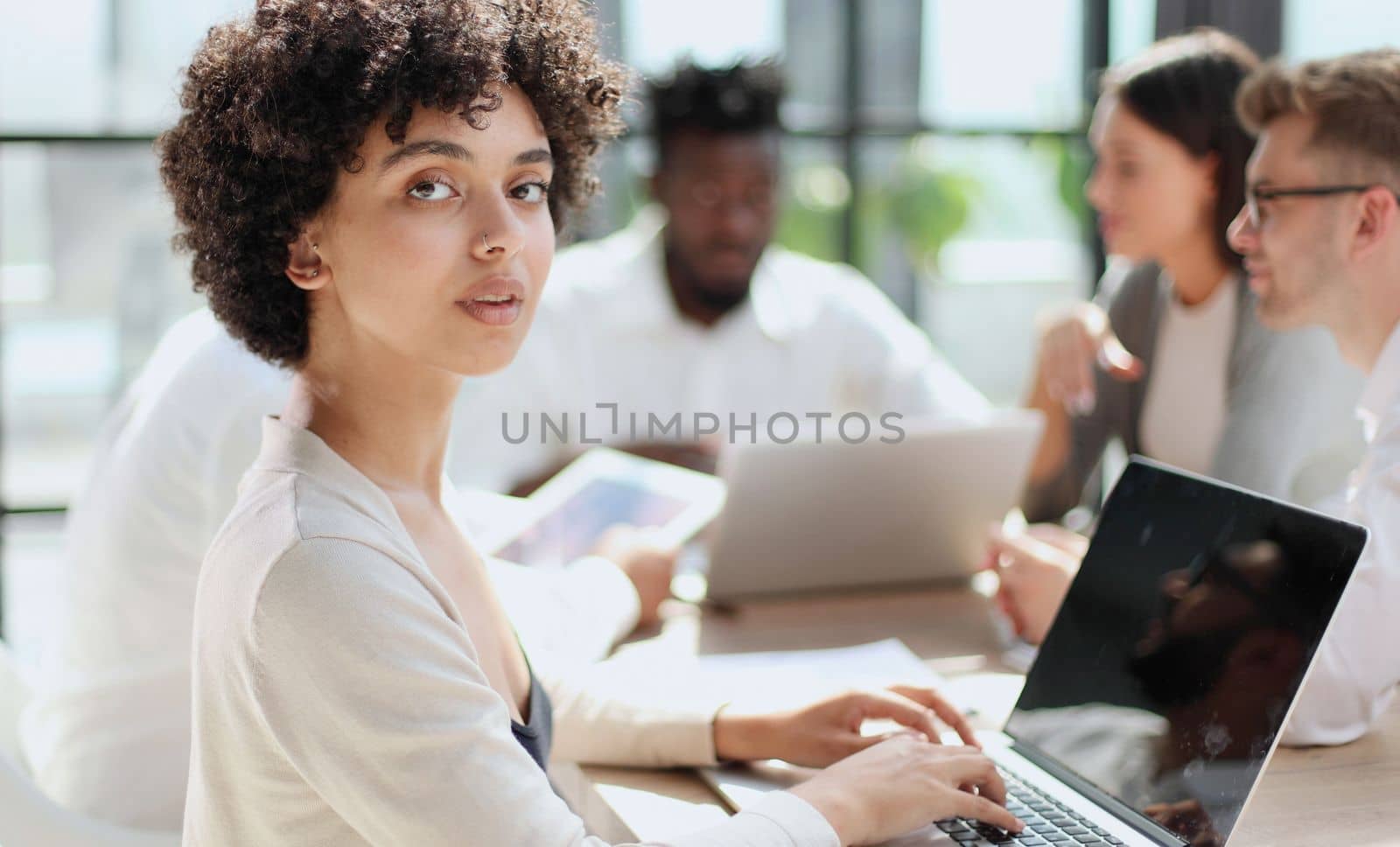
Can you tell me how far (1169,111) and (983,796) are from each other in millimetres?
1694

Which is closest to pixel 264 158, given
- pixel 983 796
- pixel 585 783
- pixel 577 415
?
pixel 585 783

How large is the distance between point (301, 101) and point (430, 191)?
121 mm

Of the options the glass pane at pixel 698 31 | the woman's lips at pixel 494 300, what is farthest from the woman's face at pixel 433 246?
the glass pane at pixel 698 31

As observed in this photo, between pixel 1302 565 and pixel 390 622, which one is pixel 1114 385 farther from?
pixel 390 622

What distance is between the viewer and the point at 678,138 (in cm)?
322

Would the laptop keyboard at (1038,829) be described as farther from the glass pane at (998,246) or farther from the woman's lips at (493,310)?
the glass pane at (998,246)

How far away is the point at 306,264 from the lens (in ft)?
3.68

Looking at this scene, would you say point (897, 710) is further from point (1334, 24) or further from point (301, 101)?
point (1334, 24)

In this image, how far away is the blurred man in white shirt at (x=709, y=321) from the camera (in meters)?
3.17

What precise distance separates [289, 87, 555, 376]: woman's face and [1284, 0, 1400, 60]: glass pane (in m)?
2.78

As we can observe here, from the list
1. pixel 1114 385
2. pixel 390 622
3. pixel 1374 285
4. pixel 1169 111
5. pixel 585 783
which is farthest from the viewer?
pixel 1114 385

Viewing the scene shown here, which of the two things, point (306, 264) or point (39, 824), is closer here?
point (306, 264)

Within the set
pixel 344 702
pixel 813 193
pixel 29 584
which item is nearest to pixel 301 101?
pixel 344 702

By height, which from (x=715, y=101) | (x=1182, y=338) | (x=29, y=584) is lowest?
(x=29, y=584)
